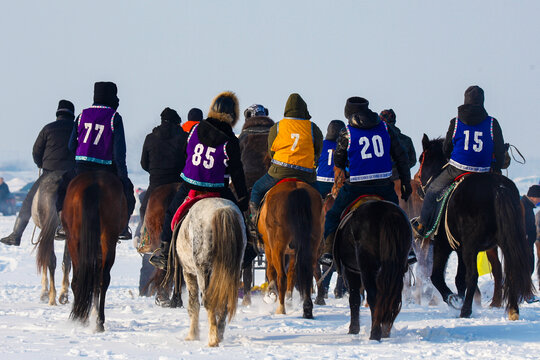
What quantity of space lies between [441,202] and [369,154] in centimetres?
209

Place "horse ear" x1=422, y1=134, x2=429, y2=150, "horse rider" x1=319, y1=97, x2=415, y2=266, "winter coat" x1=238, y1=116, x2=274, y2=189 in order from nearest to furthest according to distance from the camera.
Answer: "horse rider" x1=319, y1=97, x2=415, y2=266 < "horse ear" x1=422, y1=134, x2=429, y2=150 < "winter coat" x1=238, y1=116, x2=274, y2=189

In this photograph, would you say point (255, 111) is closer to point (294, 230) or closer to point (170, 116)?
point (170, 116)

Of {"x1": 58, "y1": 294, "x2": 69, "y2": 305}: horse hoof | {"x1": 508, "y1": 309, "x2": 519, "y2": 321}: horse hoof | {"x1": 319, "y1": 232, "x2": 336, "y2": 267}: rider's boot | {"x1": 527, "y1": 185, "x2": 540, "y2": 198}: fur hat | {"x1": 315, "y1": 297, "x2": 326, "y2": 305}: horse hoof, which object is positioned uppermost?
{"x1": 527, "y1": 185, "x2": 540, "y2": 198}: fur hat

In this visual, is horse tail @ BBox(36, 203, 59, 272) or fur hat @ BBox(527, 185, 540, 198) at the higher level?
fur hat @ BBox(527, 185, 540, 198)

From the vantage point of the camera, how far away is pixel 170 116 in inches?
524

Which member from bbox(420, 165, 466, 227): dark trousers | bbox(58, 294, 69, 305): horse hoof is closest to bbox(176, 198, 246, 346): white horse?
bbox(420, 165, 466, 227): dark trousers

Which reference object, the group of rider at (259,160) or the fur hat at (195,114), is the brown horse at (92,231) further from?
the fur hat at (195,114)

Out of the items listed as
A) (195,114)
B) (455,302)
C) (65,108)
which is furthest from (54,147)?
(455,302)

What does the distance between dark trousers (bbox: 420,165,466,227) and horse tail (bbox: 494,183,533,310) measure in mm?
920

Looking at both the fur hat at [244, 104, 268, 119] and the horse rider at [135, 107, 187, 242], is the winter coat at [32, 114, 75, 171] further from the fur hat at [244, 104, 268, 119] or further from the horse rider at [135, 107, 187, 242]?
the fur hat at [244, 104, 268, 119]

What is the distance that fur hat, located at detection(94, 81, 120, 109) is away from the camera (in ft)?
34.5

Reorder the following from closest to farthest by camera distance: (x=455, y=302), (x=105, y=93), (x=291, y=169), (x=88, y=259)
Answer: (x=88, y=259)
(x=105, y=93)
(x=455, y=302)
(x=291, y=169)

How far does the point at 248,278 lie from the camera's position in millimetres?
12828

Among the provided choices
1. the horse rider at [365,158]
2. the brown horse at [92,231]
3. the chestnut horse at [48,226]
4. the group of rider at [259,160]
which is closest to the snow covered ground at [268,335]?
the brown horse at [92,231]
